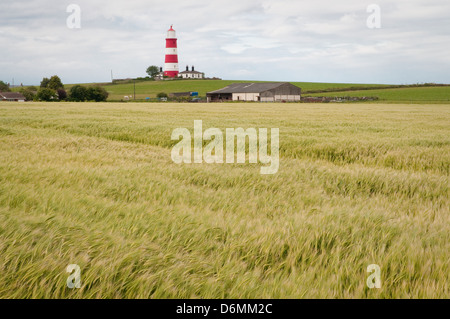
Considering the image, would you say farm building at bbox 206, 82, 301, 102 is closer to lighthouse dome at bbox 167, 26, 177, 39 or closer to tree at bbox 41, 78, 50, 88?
tree at bbox 41, 78, 50, 88

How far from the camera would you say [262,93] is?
72500mm

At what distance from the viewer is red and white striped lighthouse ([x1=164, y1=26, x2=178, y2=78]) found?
111562 mm

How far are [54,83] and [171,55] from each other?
50.8 m

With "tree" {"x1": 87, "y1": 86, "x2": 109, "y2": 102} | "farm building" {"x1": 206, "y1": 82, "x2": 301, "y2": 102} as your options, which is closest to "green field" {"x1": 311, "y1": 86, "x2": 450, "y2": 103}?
"farm building" {"x1": 206, "y1": 82, "x2": 301, "y2": 102}

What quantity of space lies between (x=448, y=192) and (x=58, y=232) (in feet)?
16.5

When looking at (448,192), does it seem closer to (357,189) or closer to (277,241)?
(357,189)

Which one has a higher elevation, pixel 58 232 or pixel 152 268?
pixel 58 232

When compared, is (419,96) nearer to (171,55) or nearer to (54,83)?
(54,83)

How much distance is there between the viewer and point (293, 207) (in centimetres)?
382

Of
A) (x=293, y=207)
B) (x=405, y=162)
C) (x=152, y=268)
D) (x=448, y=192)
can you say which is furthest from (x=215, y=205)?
(x=405, y=162)

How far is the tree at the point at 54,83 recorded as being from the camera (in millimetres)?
75688

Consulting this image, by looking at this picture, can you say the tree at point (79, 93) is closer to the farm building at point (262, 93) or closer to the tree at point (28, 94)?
the tree at point (28, 94)

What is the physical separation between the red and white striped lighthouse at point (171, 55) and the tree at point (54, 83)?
44.1 meters

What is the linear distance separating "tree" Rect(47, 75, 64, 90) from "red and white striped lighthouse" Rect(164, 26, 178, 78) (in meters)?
44.1
